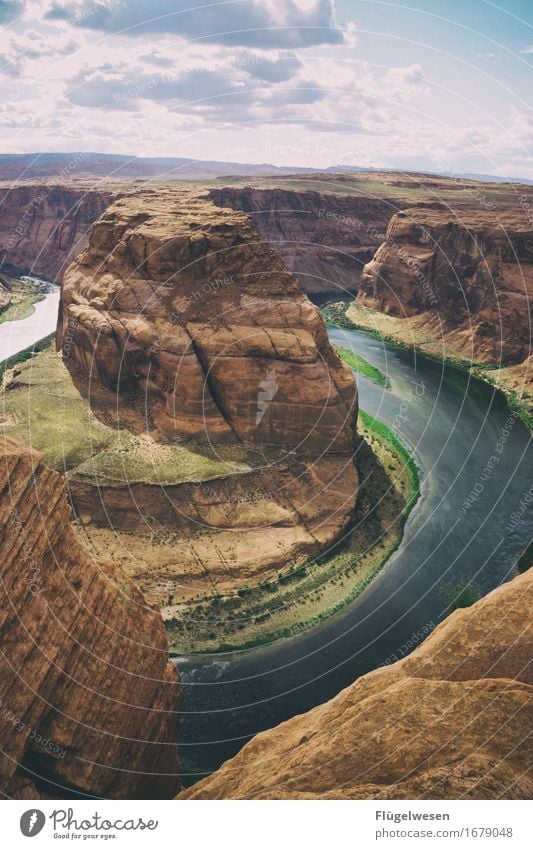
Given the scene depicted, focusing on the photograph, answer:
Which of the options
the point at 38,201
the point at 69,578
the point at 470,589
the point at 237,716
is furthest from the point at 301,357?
the point at 38,201

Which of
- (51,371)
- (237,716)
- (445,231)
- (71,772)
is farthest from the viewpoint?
(445,231)

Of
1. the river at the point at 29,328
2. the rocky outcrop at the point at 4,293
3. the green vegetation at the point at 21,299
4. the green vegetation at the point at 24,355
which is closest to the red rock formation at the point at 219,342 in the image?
the green vegetation at the point at 24,355

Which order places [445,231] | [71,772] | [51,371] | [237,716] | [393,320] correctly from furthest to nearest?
[393,320]
[445,231]
[51,371]
[237,716]
[71,772]

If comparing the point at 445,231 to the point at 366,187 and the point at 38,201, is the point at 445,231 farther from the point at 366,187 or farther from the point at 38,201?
the point at 38,201

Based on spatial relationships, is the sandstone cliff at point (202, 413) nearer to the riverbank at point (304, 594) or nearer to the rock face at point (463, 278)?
the riverbank at point (304, 594)

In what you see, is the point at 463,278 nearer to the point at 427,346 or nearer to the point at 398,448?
the point at 427,346

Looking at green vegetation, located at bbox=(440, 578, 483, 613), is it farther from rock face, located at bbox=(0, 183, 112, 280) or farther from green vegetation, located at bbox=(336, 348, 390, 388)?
rock face, located at bbox=(0, 183, 112, 280)

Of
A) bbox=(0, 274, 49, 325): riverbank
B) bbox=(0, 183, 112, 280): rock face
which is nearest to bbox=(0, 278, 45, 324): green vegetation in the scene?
bbox=(0, 274, 49, 325): riverbank
